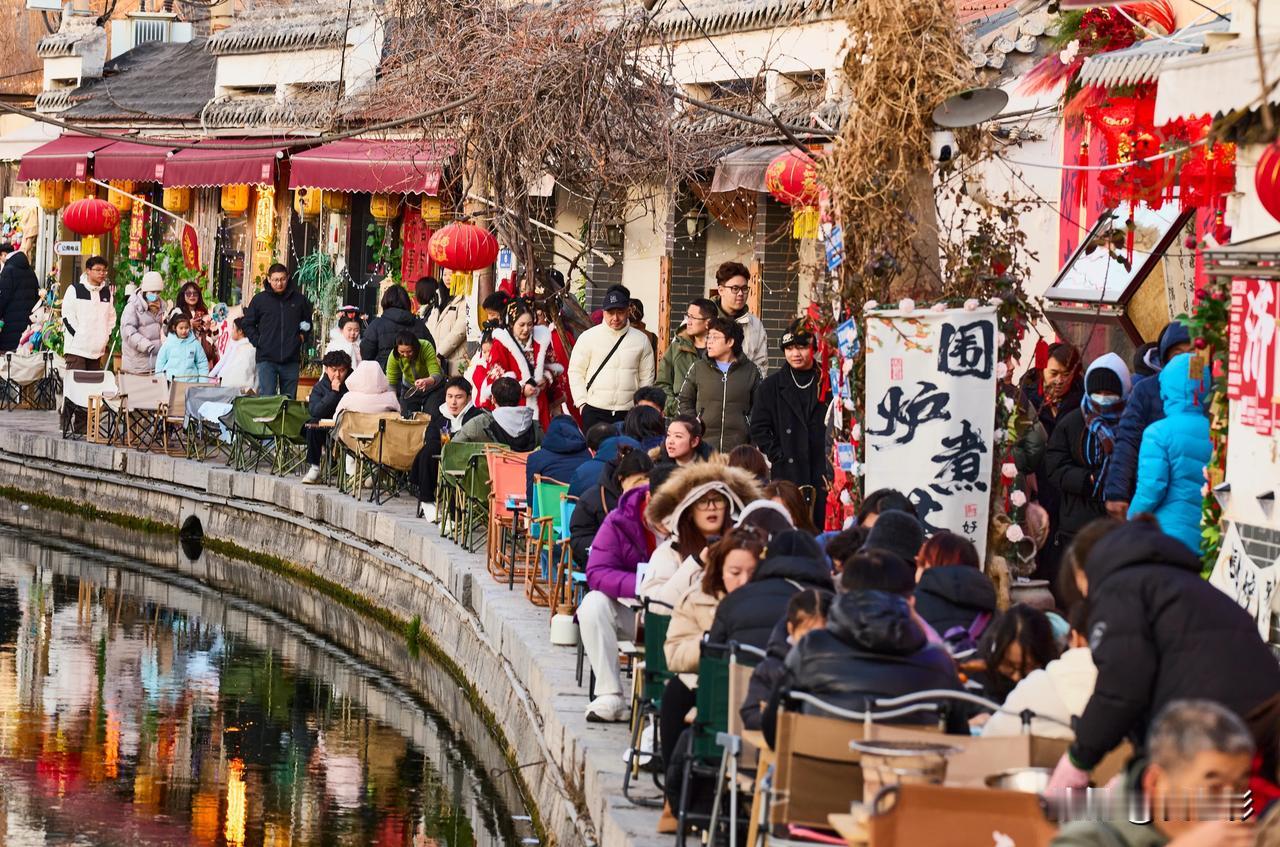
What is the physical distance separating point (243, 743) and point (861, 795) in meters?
7.17

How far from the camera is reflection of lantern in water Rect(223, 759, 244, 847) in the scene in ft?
36.7

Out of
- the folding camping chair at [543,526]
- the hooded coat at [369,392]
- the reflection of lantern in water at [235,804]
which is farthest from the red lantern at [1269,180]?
the hooded coat at [369,392]

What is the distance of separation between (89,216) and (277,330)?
10429 millimetres

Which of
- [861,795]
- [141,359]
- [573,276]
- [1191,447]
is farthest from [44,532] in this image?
[861,795]

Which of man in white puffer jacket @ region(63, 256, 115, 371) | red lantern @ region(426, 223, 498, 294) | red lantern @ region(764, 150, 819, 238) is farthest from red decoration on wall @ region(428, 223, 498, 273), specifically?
man in white puffer jacket @ region(63, 256, 115, 371)

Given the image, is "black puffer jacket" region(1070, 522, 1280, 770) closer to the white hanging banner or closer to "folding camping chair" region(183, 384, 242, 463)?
the white hanging banner

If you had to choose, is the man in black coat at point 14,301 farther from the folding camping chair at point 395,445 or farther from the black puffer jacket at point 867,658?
the black puffer jacket at point 867,658

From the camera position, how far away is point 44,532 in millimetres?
23344

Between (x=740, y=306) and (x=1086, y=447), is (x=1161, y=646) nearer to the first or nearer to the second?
(x=1086, y=447)

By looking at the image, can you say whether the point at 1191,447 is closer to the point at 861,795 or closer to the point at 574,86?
the point at 861,795

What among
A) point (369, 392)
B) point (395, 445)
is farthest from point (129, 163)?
point (395, 445)

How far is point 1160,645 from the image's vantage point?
240 inches

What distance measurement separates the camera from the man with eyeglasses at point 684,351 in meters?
15.6

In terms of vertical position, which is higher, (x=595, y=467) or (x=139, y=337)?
(x=139, y=337)
